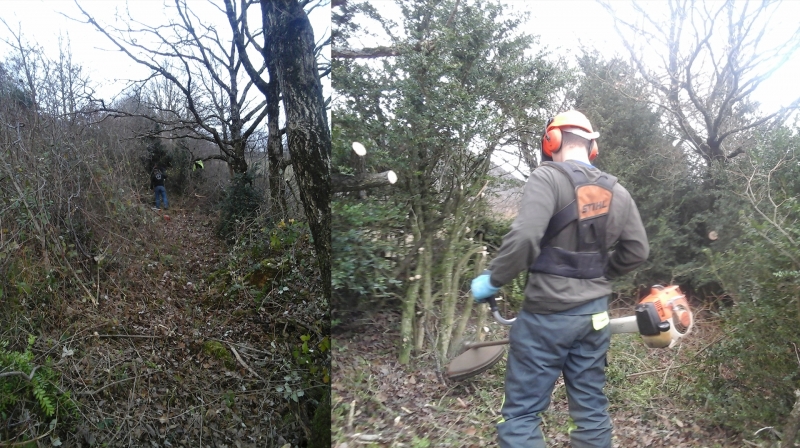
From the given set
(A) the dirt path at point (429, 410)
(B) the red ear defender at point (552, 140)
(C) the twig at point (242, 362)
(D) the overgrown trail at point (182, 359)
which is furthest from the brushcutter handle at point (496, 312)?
(C) the twig at point (242, 362)

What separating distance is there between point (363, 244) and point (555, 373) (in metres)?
0.84

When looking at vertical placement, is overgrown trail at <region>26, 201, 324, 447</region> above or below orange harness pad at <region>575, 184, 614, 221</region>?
below

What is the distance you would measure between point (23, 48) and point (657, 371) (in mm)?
5608

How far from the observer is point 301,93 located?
315cm

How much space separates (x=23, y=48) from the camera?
15.7 ft

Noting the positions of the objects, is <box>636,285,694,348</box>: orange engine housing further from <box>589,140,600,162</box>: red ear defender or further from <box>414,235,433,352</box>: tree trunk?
<box>414,235,433,352</box>: tree trunk

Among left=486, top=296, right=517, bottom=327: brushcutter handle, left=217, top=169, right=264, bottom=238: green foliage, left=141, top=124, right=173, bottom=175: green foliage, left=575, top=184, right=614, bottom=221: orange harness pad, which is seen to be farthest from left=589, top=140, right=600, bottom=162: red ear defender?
left=141, top=124, right=173, bottom=175: green foliage

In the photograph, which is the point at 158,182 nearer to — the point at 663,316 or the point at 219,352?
the point at 219,352

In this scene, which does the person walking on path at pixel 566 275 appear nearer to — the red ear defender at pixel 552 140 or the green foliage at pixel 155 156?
the red ear defender at pixel 552 140

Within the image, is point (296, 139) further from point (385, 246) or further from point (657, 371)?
point (657, 371)

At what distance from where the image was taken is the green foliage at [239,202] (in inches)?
255

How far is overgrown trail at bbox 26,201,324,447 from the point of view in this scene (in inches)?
151

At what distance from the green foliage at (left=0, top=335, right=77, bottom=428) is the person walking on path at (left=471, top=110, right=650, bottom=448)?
3.12 metres

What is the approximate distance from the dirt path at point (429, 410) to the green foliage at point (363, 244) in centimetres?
15
